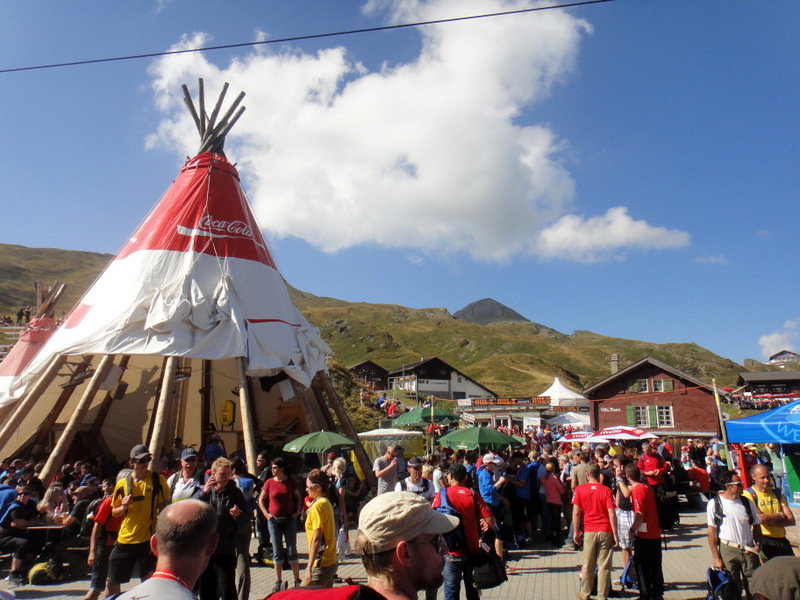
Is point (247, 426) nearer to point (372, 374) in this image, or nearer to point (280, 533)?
point (280, 533)

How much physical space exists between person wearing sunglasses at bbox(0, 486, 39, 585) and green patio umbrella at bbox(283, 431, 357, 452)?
4.26 meters

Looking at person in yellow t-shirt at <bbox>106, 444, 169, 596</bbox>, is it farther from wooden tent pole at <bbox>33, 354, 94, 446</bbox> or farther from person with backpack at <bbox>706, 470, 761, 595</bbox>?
wooden tent pole at <bbox>33, 354, 94, 446</bbox>

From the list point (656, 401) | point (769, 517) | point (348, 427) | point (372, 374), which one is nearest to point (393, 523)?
point (769, 517)

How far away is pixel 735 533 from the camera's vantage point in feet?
17.4

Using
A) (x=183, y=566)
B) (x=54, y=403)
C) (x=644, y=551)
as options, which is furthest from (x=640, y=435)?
(x=54, y=403)

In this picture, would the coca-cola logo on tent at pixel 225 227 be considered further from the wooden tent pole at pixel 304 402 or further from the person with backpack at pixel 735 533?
the person with backpack at pixel 735 533

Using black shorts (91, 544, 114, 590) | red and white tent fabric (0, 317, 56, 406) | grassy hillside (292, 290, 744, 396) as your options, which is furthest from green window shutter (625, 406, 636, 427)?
grassy hillside (292, 290, 744, 396)

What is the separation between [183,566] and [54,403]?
14.9 meters

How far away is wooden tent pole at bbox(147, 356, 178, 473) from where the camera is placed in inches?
412

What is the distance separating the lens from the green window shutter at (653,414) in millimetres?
33406

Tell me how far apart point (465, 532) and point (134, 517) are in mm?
3391

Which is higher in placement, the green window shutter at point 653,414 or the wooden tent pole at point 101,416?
the green window shutter at point 653,414

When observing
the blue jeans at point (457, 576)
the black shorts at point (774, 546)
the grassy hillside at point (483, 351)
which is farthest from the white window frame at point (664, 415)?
the grassy hillside at point (483, 351)

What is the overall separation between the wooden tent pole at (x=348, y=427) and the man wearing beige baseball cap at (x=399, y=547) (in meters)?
10.6
